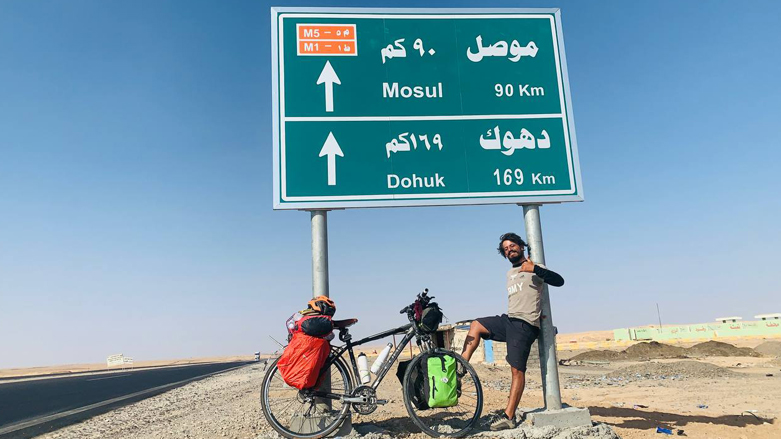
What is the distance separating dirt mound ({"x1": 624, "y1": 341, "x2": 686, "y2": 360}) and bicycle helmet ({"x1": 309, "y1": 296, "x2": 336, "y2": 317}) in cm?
2567

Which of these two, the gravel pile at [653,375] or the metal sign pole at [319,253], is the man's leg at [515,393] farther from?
the gravel pile at [653,375]

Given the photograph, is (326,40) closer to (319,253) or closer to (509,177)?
(319,253)

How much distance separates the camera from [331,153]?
562cm

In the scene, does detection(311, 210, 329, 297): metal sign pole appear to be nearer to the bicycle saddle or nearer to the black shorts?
the bicycle saddle

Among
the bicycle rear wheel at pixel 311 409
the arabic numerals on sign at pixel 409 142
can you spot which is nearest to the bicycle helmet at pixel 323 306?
the bicycle rear wheel at pixel 311 409

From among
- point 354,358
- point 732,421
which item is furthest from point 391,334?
point 732,421

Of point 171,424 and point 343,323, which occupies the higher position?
point 343,323

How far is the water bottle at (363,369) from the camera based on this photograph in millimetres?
4824

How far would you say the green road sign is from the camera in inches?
221

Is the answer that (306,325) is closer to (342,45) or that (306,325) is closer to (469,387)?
(469,387)

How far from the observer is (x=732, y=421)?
6.17 metres

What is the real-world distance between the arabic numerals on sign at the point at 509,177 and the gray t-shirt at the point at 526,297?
1.21 m

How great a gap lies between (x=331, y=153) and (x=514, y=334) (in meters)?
3.02

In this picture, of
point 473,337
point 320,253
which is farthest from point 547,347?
point 320,253
